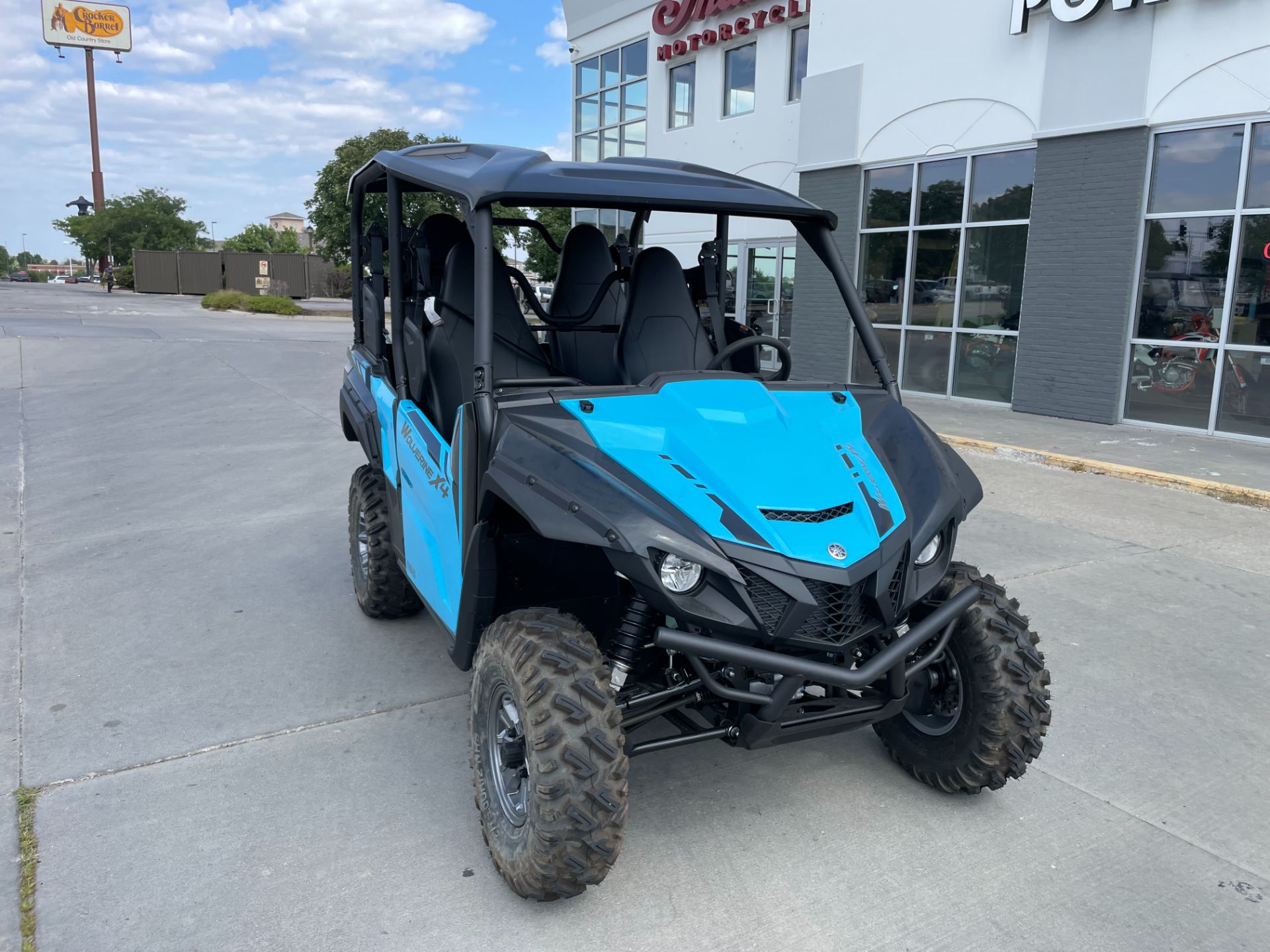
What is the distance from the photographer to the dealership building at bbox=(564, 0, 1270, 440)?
10.0 metres

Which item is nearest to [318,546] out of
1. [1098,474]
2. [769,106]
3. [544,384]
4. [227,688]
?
[227,688]

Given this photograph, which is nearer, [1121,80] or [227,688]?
[227,688]

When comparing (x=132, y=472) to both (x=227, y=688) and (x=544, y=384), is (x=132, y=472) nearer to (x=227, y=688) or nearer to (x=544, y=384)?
(x=227, y=688)

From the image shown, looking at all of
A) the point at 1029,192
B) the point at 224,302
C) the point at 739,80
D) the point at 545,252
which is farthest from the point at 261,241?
the point at 1029,192

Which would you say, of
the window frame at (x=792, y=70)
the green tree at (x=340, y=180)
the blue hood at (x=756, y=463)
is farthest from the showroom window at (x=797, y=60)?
the green tree at (x=340, y=180)

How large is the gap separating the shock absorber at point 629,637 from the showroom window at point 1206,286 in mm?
9743

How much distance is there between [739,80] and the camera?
55.6ft

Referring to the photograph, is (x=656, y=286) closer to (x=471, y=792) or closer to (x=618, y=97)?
(x=471, y=792)

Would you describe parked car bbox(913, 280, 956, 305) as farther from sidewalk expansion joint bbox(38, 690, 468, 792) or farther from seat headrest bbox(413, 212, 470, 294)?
sidewalk expansion joint bbox(38, 690, 468, 792)

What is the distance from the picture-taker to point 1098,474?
341 inches

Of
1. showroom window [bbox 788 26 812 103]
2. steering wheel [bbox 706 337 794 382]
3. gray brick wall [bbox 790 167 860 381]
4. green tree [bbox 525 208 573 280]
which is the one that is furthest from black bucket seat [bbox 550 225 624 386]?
green tree [bbox 525 208 573 280]

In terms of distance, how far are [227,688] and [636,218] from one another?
2938mm

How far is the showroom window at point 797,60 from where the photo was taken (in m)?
15.7

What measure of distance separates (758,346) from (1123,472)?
616 centimetres
